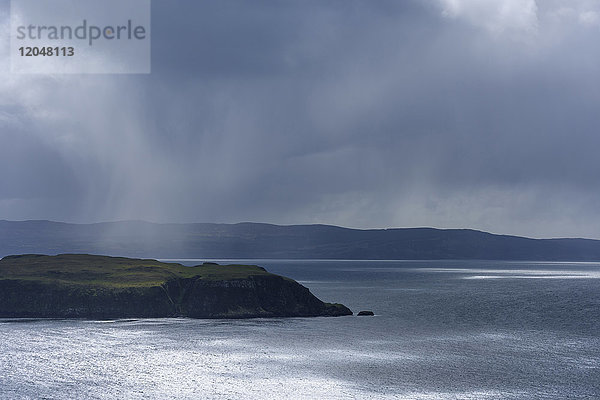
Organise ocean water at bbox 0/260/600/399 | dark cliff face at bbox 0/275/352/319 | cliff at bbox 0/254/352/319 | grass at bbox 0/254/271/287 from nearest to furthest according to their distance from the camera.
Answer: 1. ocean water at bbox 0/260/600/399
2. dark cliff face at bbox 0/275/352/319
3. cliff at bbox 0/254/352/319
4. grass at bbox 0/254/271/287

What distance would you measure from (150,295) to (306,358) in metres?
67.4

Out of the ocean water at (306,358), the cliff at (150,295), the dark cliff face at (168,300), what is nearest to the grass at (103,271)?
the cliff at (150,295)

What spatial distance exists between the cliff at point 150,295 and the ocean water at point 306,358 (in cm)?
918

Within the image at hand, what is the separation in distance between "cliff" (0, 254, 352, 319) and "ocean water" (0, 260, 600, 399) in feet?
30.1

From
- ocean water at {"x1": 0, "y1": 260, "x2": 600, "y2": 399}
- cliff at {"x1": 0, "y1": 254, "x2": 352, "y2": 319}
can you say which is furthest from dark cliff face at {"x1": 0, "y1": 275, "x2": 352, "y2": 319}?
ocean water at {"x1": 0, "y1": 260, "x2": 600, "y2": 399}

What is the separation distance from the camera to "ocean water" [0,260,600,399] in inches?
2744

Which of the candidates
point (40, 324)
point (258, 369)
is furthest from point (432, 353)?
point (40, 324)

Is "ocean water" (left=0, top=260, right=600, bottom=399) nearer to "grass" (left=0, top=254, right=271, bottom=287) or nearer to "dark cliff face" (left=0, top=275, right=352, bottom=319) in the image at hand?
"dark cliff face" (left=0, top=275, right=352, bottom=319)

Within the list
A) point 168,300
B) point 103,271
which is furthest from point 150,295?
point 103,271

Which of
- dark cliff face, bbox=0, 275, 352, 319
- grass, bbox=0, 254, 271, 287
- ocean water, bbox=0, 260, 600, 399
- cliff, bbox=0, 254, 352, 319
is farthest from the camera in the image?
grass, bbox=0, 254, 271, 287

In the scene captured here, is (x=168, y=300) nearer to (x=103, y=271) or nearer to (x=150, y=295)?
(x=150, y=295)

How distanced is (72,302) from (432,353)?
90387mm

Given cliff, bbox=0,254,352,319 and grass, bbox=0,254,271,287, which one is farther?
grass, bbox=0,254,271,287

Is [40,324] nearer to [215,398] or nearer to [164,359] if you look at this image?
[164,359]
